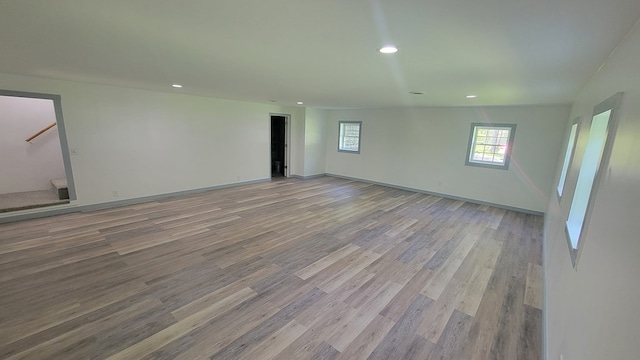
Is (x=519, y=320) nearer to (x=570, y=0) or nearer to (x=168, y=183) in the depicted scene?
(x=570, y=0)

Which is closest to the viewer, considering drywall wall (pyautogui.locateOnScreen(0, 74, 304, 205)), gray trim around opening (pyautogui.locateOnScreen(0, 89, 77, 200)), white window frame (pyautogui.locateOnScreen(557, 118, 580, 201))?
white window frame (pyautogui.locateOnScreen(557, 118, 580, 201))

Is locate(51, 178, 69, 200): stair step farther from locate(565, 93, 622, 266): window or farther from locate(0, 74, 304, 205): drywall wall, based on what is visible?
locate(565, 93, 622, 266): window

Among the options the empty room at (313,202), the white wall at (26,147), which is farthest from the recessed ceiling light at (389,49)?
the white wall at (26,147)

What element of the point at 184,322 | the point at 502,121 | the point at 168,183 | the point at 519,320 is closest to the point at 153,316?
the point at 184,322

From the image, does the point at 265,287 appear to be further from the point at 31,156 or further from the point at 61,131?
the point at 31,156

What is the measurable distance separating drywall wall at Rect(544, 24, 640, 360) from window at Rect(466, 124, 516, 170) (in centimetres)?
437

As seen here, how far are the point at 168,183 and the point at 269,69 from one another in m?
4.28

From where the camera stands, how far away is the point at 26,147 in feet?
16.5

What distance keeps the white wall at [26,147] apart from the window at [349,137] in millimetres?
7201

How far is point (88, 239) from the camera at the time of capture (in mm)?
3559

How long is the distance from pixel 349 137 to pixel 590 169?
6.65 m

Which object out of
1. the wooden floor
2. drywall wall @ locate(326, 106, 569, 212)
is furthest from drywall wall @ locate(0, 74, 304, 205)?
drywall wall @ locate(326, 106, 569, 212)

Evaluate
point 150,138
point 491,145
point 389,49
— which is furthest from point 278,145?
point 389,49

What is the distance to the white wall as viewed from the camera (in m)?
4.83
